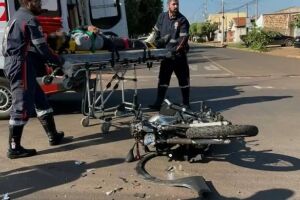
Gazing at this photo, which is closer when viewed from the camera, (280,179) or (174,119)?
(280,179)

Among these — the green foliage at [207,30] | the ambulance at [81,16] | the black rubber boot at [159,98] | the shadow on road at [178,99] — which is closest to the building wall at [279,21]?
the green foliage at [207,30]

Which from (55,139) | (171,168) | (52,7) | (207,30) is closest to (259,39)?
(52,7)

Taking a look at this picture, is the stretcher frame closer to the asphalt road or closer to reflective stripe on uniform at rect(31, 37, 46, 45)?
the asphalt road

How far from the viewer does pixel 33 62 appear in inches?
264

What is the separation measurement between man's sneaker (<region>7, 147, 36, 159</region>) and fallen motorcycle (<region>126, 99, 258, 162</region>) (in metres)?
1.23

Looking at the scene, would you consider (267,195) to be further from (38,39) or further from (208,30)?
(208,30)

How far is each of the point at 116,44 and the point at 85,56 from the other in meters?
0.59

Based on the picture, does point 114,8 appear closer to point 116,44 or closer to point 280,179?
point 116,44

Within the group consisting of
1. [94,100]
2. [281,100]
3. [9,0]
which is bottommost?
[281,100]

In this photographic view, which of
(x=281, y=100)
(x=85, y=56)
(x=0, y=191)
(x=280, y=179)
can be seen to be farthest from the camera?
(x=281, y=100)

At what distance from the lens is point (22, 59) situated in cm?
641

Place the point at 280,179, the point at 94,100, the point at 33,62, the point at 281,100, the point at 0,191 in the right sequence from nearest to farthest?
the point at 0,191, the point at 280,179, the point at 33,62, the point at 94,100, the point at 281,100

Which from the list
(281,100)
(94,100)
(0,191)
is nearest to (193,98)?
(281,100)

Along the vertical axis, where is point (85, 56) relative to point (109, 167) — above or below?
above
